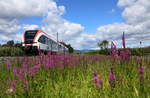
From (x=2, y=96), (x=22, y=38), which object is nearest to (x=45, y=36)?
(x=22, y=38)

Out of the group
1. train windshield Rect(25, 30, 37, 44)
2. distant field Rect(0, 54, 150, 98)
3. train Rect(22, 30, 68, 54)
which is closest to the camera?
distant field Rect(0, 54, 150, 98)

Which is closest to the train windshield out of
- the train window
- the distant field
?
the train window

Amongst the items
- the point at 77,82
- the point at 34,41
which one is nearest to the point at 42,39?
the point at 34,41

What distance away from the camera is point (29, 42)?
2511 cm

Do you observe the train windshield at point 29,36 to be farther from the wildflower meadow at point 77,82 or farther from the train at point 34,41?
the wildflower meadow at point 77,82

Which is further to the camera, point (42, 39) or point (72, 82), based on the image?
point (42, 39)

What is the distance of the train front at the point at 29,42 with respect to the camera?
968 inches

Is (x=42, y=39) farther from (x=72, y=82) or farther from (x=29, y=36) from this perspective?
(x=72, y=82)

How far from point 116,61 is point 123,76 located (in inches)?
13.0

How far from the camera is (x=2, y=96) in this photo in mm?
3736

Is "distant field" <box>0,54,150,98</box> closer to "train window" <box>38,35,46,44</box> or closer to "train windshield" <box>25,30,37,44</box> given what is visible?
"train window" <box>38,35,46,44</box>

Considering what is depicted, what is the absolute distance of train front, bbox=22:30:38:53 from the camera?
24578mm

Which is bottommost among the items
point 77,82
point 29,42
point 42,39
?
point 77,82

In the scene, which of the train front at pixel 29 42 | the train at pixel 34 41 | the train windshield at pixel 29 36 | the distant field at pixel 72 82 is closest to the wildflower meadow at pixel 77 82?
the distant field at pixel 72 82
